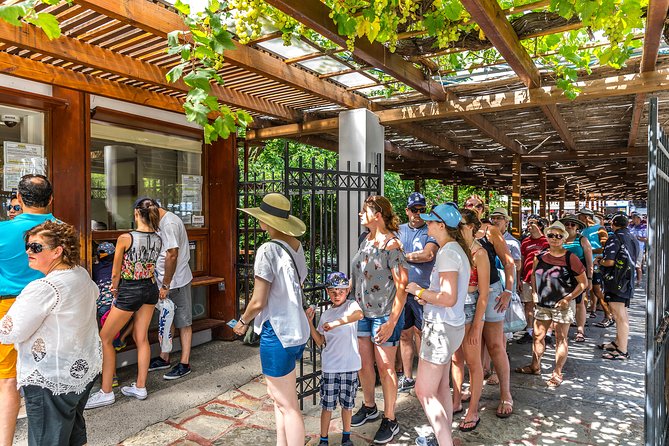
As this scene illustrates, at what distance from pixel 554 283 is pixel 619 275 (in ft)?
4.60

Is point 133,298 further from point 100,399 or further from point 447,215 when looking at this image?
point 447,215

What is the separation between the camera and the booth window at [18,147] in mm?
3963

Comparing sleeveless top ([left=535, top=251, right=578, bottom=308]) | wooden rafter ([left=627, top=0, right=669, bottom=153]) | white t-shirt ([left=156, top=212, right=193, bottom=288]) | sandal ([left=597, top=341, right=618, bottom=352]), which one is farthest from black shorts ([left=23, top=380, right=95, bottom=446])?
sandal ([left=597, top=341, right=618, bottom=352])

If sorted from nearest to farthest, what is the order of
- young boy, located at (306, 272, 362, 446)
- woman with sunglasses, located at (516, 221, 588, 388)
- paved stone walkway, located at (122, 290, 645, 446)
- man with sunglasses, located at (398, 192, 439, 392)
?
young boy, located at (306, 272, 362, 446) < paved stone walkway, located at (122, 290, 645, 446) < man with sunglasses, located at (398, 192, 439, 392) < woman with sunglasses, located at (516, 221, 588, 388)

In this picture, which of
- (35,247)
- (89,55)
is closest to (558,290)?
(35,247)

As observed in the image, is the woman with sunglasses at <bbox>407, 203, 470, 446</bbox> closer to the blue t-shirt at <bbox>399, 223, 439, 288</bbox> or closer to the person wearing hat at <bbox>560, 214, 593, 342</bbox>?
the blue t-shirt at <bbox>399, 223, 439, 288</bbox>

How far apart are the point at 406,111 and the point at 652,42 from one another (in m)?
2.61

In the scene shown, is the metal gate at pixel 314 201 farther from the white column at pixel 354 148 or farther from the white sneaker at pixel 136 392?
the white sneaker at pixel 136 392

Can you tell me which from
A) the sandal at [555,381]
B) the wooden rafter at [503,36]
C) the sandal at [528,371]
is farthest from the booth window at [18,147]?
the sandal at [555,381]

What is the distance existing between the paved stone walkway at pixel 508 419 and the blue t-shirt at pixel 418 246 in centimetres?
107

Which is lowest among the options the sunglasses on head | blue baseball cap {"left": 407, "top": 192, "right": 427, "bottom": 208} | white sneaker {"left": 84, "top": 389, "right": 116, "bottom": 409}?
white sneaker {"left": 84, "top": 389, "right": 116, "bottom": 409}

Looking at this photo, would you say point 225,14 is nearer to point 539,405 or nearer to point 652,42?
point 652,42

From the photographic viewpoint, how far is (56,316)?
2279 millimetres

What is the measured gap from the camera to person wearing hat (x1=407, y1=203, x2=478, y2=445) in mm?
2779
